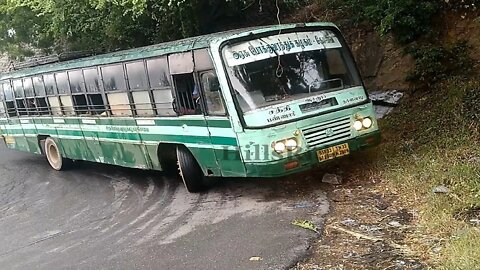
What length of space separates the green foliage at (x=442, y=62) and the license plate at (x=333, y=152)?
3.75 meters

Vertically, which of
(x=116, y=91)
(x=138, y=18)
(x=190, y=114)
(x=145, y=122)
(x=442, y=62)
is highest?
(x=138, y=18)

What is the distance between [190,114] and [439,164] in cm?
353

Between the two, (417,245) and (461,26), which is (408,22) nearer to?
(461,26)

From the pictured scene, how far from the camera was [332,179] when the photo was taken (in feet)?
26.5

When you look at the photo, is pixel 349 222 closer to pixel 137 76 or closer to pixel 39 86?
pixel 137 76

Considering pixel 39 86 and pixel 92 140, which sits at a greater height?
pixel 39 86

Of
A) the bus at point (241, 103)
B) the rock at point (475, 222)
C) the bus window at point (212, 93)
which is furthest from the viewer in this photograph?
the bus window at point (212, 93)

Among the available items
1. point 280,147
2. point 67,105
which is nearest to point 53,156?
point 67,105

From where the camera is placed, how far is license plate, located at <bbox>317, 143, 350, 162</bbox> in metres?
7.47

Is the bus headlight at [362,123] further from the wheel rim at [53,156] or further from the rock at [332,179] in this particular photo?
the wheel rim at [53,156]

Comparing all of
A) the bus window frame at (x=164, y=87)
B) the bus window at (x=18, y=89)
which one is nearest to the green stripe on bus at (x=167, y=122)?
the bus window frame at (x=164, y=87)

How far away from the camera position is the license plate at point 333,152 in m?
7.47

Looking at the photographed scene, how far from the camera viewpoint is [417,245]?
559cm

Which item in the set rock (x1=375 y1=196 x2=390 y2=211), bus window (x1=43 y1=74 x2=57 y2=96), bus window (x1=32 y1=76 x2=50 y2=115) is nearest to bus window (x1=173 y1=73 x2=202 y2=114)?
rock (x1=375 y1=196 x2=390 y2=211)
